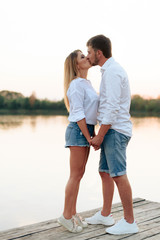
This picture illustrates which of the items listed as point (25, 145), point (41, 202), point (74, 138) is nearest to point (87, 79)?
point (74, 138)

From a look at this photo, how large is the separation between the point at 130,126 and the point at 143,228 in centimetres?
93

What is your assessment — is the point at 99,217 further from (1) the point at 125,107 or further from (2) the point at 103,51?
(2) the point at 103,51

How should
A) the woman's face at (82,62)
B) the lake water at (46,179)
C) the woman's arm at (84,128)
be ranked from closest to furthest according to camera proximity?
1. the woman's arm at (84,128)
2. the woman's face at (82,62)
3. the lake water at (46,179)

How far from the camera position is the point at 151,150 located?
11.8 m

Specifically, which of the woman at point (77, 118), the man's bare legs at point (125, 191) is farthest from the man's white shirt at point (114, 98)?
the man's bare legs at point (125, 191)

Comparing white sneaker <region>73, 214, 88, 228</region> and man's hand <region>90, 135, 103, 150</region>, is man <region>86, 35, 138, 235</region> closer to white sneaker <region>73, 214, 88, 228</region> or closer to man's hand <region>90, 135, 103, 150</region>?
man's hand <region>90, 135, 103, 150</region>

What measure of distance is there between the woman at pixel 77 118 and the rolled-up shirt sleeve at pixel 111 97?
174 mm

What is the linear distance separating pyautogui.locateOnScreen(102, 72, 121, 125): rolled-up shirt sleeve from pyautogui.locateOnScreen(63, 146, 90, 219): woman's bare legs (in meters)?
0.34

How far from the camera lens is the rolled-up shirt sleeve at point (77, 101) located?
2.56 meters

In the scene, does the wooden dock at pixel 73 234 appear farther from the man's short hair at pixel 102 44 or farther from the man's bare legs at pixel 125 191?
the man's short hair at pixel 102 44

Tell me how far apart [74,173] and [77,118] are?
46cm

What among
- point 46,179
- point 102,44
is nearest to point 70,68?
point 102,44

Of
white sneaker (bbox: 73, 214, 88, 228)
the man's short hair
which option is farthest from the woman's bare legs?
the man's short hair

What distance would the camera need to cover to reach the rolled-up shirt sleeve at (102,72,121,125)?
96.4 inches
